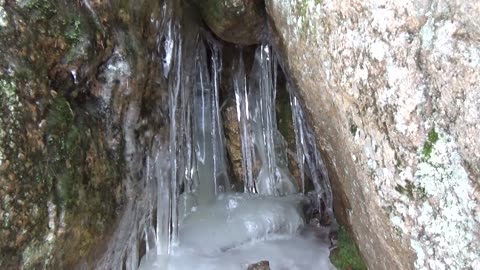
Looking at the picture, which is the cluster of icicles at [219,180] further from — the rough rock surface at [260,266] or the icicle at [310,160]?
the rough rock surface at [260,266]

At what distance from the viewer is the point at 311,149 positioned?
4258mm

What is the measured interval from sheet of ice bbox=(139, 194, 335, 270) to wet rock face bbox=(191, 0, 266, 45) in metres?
1.36

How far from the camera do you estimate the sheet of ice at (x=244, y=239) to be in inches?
147

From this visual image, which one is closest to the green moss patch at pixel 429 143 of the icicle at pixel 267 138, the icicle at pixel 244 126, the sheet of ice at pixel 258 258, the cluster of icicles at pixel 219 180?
the cluster of icicles at pixel 219 180

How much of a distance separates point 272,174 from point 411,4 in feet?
8.56

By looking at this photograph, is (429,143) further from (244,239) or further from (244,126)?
(244,126)

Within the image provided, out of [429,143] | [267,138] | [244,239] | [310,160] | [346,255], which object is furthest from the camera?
[267,138]

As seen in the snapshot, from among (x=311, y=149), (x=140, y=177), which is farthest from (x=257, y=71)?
(x=140, y=177)

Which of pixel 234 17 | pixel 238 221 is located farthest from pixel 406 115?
pixel 238 221

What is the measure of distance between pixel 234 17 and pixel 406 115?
1.64 meters

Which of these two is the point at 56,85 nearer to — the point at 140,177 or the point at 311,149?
the point at 140,177

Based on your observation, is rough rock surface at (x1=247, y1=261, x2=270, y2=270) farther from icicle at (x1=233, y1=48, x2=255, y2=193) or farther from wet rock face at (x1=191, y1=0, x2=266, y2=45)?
wet rock face at (x1=191, y1=0, x2=266, y2=45)

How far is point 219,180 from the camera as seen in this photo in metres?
4.61

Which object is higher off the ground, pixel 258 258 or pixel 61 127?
pixel 61 127
